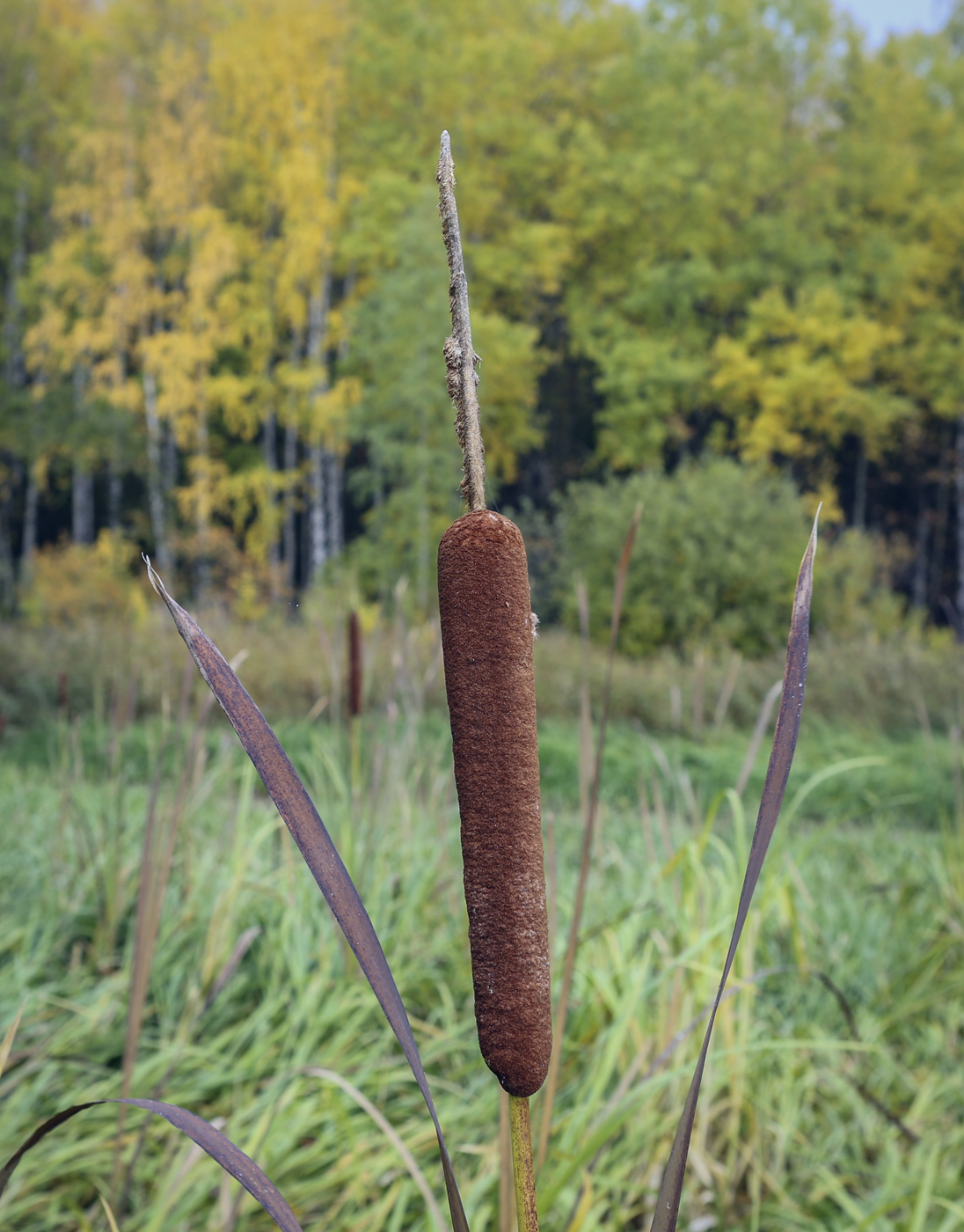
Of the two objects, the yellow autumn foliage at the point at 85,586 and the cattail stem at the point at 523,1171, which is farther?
the yellow autumn foliage at the point at 85,586

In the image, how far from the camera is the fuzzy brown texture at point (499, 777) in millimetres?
365

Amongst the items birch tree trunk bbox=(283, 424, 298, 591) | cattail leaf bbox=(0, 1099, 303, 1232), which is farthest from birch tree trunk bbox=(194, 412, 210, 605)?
cattail leaf bbox=(0, 1099, 303, 1232)

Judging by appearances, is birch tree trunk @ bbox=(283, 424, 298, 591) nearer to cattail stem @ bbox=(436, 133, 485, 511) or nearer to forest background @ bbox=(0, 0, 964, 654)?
forest background @ bbox=(0, 0, 964, 654)

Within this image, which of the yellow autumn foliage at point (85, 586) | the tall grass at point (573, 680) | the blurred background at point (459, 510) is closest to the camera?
the blurred background at point (459, 510)

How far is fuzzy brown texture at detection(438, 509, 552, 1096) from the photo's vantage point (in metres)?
0.36

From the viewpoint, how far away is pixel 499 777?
1.21ft

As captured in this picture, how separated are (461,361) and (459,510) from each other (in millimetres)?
16824

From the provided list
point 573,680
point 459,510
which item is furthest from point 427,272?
point 573,680

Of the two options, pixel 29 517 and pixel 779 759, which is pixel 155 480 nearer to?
pixel 29 517

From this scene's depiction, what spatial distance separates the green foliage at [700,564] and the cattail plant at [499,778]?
11.1m

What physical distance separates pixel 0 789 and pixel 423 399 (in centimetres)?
1126

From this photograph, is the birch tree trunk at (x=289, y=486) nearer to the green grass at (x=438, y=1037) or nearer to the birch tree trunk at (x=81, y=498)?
the birch tree trunk at (x=81, y=498)

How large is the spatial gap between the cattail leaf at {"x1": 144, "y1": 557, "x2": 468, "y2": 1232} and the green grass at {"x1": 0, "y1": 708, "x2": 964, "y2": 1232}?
29.1 inches

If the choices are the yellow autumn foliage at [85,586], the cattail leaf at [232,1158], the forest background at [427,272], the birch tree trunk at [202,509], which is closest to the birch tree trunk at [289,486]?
the forest background at [427,272]
